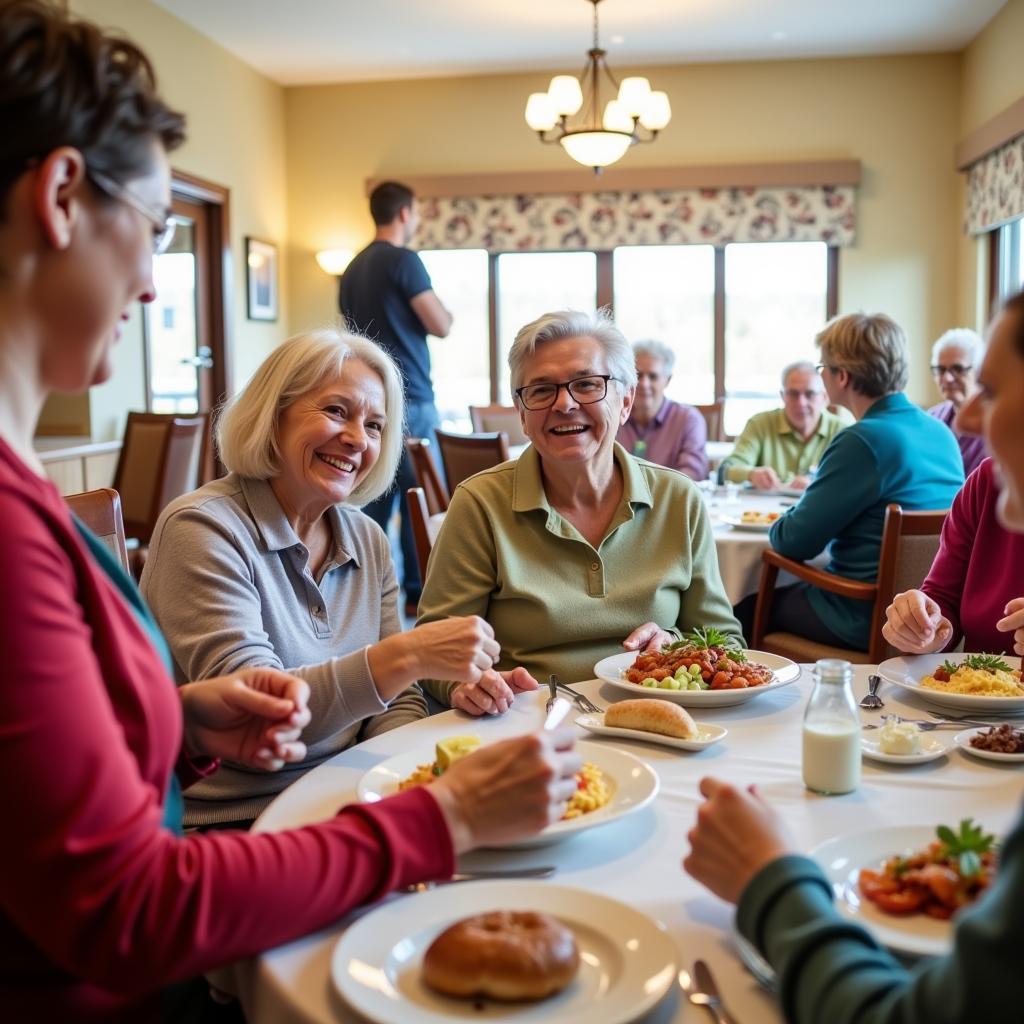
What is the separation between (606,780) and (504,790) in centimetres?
27

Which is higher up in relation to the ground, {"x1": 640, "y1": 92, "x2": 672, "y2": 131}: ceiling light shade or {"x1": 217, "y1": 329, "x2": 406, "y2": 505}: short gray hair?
{"x1": 640, "y1": 92, "x2": 672, "y2": 131}: ceiling light shade

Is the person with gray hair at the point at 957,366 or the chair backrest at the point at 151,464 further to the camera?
the chair backrest at the point at 151,464

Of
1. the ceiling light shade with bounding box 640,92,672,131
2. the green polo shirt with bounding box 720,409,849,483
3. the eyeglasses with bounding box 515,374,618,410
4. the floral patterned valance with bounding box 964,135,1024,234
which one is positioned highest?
the ceiling light shade with bounding box 640,92,672,131

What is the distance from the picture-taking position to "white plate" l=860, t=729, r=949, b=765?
4.17ft

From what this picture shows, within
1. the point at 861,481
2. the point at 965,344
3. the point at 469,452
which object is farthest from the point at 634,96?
the point at 861,481

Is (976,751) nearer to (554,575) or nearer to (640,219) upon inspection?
(554,575)

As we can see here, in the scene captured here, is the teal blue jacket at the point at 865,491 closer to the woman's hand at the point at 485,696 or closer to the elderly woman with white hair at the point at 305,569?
the elderly woman with white hair at the point at 305,569

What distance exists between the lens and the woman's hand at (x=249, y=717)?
1.11 metres

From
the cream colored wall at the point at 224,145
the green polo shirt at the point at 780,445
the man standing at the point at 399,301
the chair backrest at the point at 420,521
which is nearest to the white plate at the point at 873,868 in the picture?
the chair backrest at the point at 420,521

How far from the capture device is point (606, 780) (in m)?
1.20

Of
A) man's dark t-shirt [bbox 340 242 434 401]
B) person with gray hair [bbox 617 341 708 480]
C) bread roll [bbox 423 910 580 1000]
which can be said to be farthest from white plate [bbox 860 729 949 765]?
man's dark t-shirt [bbox 340 242 434 401]

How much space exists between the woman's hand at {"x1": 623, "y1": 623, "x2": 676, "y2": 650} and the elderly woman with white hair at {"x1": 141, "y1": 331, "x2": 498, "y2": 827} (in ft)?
1.17

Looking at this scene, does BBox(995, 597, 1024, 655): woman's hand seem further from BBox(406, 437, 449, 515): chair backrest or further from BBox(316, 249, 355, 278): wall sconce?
BBox(316, 249, 355, 278): wall sconce

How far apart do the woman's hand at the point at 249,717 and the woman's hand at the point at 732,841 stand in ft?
1.42
